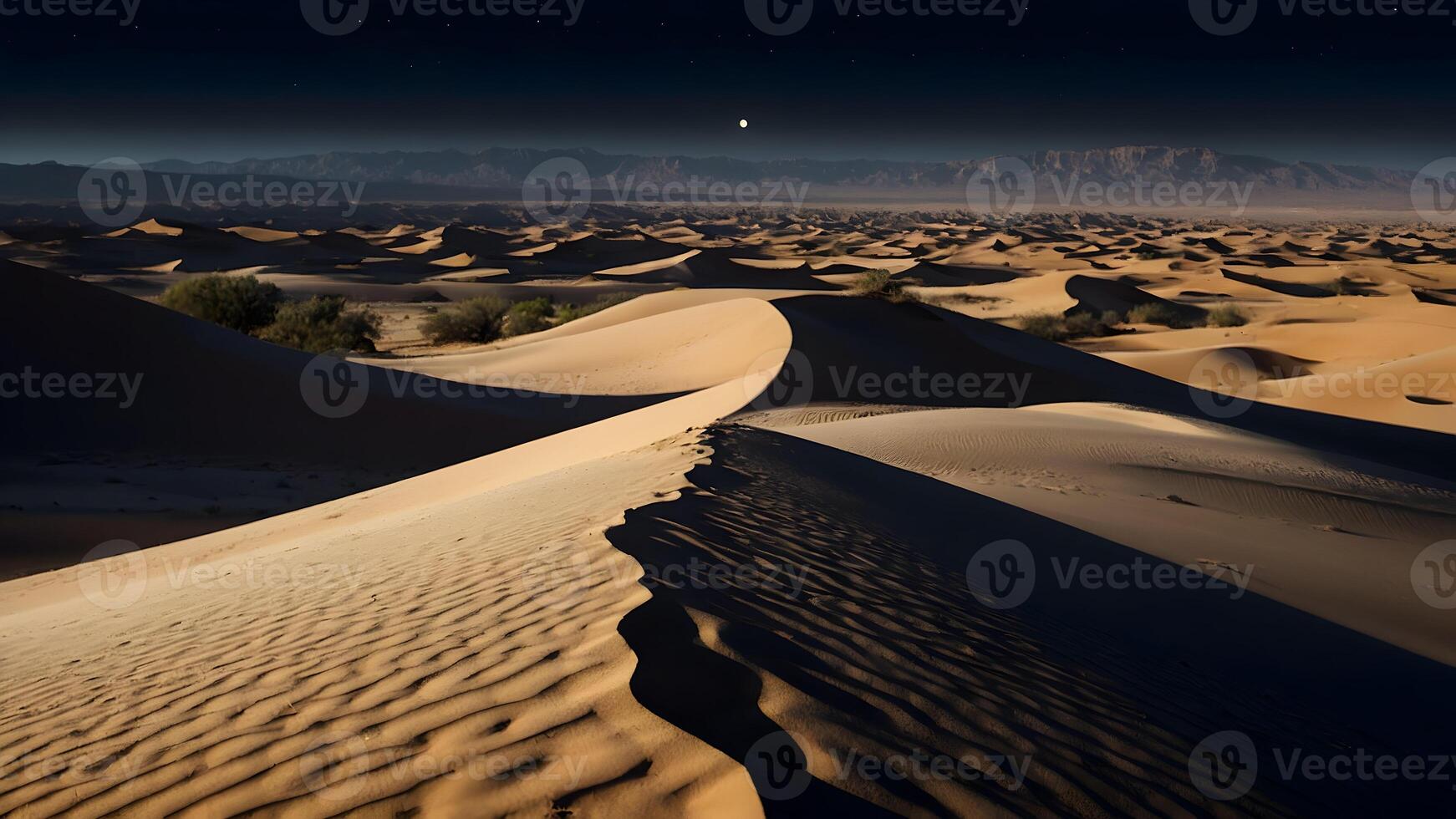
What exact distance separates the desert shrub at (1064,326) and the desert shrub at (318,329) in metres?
23.8

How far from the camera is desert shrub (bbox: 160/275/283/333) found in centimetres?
2598

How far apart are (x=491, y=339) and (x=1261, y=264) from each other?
5275 cm

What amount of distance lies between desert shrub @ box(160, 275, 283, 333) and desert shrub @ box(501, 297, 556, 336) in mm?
7455

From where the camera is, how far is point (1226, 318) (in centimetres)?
3650

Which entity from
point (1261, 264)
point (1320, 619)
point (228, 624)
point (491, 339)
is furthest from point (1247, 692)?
point (1261, 264)

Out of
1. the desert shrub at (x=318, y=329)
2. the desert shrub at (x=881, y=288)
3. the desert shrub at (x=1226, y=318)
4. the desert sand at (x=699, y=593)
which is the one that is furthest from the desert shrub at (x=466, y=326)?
the desert shrub at (x=1226, y=318)

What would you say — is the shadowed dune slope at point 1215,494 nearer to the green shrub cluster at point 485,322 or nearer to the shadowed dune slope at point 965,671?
the shadowed dune slope at point 965,671

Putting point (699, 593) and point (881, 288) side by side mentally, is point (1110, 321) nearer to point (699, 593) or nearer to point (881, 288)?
point (881, 288)

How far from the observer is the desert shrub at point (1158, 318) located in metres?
38.6

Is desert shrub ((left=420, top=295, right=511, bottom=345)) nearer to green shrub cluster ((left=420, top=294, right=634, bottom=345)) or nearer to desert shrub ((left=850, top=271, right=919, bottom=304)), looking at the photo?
green shrub cluster ((left=420, top=294, right=634, bottom=345))

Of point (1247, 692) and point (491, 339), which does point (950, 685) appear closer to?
point (1247, 692)

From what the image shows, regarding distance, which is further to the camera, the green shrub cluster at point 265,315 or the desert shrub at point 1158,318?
the desert shrub at point 1158,318

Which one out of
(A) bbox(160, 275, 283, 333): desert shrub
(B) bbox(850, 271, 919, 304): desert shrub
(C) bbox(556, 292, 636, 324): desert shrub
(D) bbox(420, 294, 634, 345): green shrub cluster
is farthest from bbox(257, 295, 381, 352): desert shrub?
(B) bbox(850, 271, 919, 304): desert shrub

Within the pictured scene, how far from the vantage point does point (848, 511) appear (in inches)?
279
